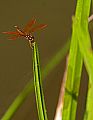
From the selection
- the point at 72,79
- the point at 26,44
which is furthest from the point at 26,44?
the point at 72,79

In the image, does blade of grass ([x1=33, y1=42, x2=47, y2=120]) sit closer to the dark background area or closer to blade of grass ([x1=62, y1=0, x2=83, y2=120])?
blade of grass ([x1=62, y1=0, x2=83, y2=120])

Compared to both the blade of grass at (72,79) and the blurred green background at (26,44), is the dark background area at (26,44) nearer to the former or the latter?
the blurred green background at (26,44)

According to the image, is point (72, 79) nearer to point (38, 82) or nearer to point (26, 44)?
point (38, 82)

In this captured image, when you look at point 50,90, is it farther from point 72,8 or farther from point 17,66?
point 72,8

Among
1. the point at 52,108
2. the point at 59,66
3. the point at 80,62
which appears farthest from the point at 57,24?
the point at 80,62

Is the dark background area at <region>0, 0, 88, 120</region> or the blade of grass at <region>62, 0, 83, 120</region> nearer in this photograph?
the blade of grass at <region>62, 0, 83, 120</region>

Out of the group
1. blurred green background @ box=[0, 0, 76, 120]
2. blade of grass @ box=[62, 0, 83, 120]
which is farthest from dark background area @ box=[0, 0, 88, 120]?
blade of grass @ box=[62, 0, 83, 120]

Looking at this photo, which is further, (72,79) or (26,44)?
(26,44)

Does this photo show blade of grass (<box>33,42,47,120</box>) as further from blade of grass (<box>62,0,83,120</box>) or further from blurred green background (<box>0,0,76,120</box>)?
blurred green background (<box>0,0,76,120</box>)
